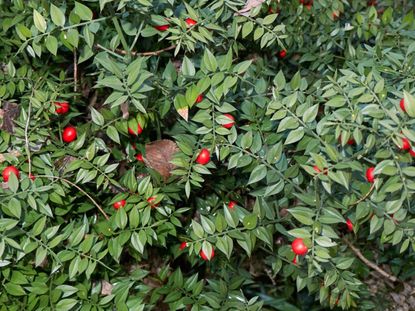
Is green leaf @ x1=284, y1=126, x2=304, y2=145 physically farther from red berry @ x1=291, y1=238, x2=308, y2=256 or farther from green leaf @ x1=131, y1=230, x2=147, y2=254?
green leaf @ x1=131, y1=230, x2=147, y2=254

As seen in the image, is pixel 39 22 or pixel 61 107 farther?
pixel 61 107

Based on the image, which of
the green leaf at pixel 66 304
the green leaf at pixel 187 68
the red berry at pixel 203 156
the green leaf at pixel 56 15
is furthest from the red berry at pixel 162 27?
the green leaf at pixel 66 304

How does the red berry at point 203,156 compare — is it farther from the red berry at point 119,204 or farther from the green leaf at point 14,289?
the green leaf at point 14,289

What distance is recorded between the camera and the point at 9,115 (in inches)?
76.5

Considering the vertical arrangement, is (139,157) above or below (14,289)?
above

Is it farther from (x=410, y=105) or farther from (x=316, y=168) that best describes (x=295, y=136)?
(x=410, y=105)

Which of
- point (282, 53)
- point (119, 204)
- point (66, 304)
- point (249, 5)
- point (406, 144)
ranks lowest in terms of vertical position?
point (66, 304)

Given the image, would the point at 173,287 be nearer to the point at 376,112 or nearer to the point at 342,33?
the point at 376,112

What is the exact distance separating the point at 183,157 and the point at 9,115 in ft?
1.96

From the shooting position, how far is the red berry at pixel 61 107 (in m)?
1.88

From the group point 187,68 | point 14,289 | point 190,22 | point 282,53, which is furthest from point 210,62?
point 14,289

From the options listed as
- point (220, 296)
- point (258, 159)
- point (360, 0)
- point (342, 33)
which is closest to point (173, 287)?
point (220, 296)

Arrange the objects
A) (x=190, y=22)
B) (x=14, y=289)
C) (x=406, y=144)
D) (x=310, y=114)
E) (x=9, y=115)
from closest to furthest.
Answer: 1. (x=406, y=144)
2. (x=310, y=114)
3. (x=14, y=289)
4. (x=190, y=22)
5. (x=9, y=115)

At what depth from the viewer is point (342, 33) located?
226 cm
